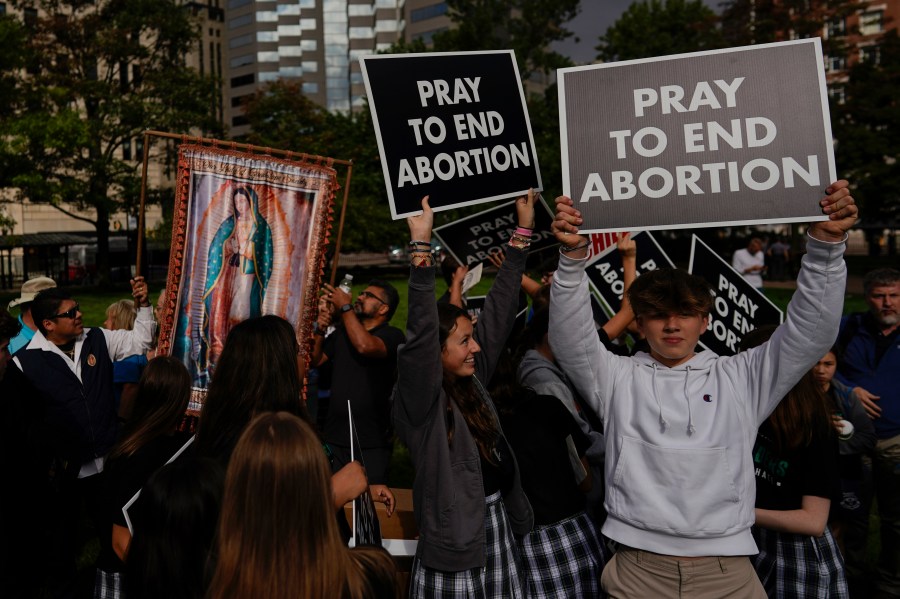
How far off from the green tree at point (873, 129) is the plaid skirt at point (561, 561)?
2898 cm

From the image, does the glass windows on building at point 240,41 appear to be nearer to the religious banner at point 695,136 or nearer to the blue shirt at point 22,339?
the blue shirt at point 22,339

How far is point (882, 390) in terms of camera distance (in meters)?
4.97

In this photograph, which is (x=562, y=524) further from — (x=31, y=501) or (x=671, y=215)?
(x=31, y=501)

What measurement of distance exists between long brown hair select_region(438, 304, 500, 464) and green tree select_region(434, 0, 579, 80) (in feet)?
117

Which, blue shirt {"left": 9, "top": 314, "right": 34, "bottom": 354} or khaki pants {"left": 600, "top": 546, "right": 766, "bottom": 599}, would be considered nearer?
khaki pants {"left": 600, "top": 546, "right": 766, "bottom": 599}

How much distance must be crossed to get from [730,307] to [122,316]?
4591 millimetres

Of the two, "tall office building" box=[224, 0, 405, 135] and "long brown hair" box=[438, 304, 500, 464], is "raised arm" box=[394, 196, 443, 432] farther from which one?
"tall office building" box=[224, 0, 405, 135]

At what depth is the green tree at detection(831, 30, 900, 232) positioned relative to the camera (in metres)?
28.8

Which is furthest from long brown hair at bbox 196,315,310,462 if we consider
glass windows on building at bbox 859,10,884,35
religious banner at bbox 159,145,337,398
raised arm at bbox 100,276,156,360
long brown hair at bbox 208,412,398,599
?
glass windows on building at bbox 859,10,884,35

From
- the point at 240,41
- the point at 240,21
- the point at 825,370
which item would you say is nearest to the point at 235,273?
the point at 825,370

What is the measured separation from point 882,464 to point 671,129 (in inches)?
113

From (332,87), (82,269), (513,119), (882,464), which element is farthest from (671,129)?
(332,87)

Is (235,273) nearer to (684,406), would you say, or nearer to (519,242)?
(519,242)

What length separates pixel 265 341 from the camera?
3.12m
